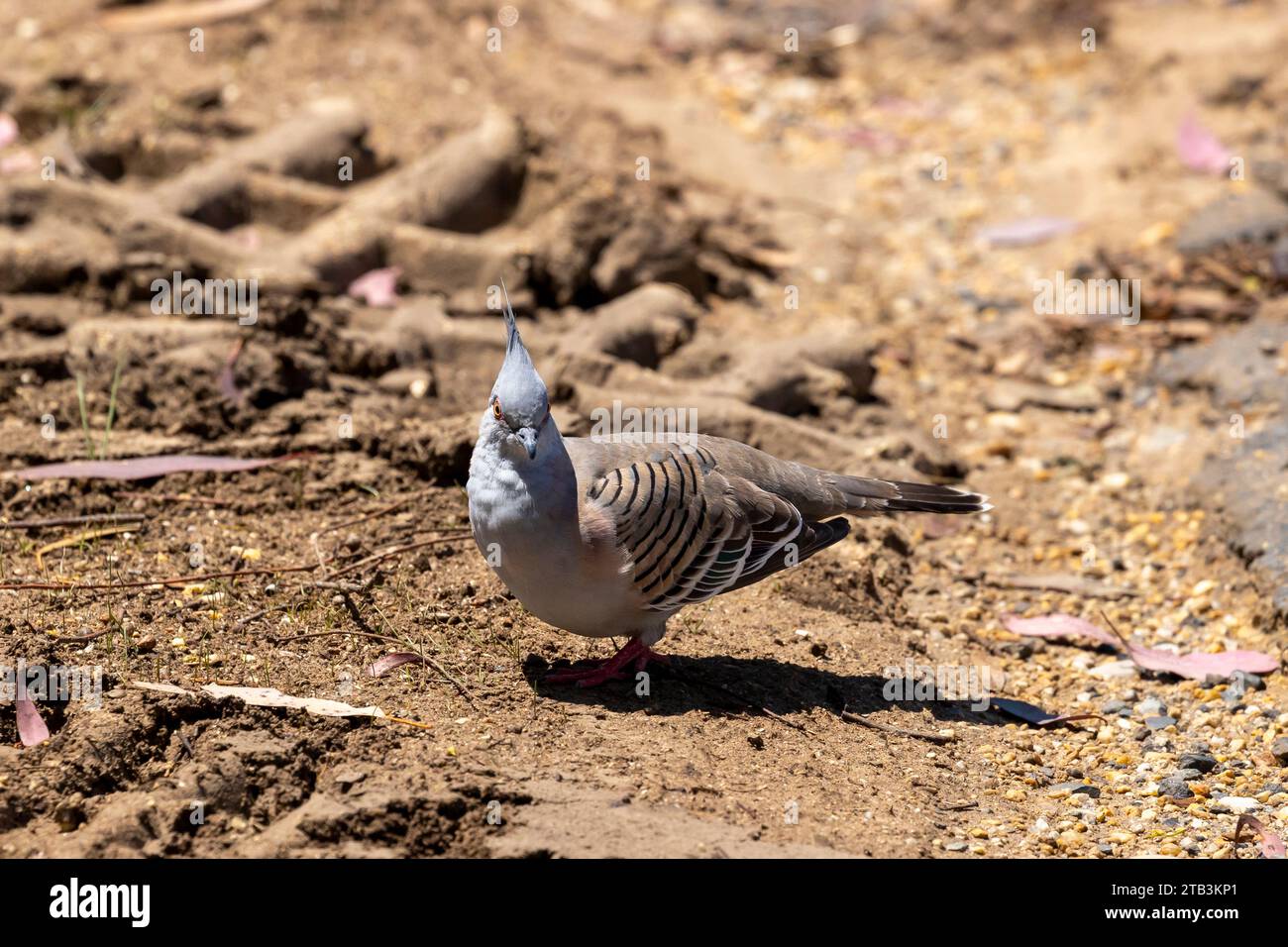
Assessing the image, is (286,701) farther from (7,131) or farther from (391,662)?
(7,131)

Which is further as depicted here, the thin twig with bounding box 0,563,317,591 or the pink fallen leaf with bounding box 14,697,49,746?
the thin twig with bounding box 0,563,317,591

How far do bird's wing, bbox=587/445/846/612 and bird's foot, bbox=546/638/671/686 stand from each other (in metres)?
0.16

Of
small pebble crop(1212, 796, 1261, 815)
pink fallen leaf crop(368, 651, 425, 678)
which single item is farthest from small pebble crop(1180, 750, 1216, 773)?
pink fallen leaf crop(368, 651, 425, 678)

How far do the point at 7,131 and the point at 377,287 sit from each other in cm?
275

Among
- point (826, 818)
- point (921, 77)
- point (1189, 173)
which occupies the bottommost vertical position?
point (826, 818)

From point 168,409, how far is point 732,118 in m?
5.77

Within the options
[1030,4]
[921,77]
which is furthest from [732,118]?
[1030,4]

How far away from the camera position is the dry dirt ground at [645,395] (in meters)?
3.79

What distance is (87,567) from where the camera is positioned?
4602 mm

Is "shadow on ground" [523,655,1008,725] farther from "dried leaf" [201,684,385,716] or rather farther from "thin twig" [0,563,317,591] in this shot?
"thin twig" [0,563,317,591]

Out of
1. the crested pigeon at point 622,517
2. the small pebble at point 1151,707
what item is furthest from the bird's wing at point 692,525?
the small pebble at point 1151,707

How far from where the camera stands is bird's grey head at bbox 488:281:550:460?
12.6 feet

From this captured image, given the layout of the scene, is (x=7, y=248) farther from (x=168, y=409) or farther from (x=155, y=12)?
(x=155, y=12)

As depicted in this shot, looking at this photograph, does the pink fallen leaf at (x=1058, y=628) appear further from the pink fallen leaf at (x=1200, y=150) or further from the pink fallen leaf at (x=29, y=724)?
the pink fallen leaf at (x=1200, y=150)
